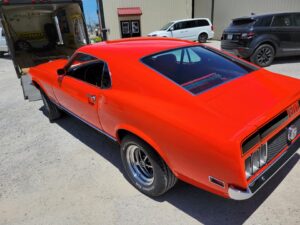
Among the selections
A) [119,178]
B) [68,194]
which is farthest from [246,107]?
[68,194]

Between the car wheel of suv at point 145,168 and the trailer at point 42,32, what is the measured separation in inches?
279

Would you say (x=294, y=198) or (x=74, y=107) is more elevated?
(x=74, y=107)

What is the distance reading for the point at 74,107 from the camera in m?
3.53

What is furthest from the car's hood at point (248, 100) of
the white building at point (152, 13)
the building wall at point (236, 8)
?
the white building at point (152, 13)

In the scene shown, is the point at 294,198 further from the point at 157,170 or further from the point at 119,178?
the point at 119,178

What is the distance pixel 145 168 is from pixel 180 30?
Result: 1549 cm

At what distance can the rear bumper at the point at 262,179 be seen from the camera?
71.2 inches

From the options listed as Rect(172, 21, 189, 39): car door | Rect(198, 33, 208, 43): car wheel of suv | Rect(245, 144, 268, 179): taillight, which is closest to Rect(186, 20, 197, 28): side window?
Rect(172, 21, 189, 39): car door

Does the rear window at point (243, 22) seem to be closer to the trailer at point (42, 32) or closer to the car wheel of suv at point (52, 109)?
the trailer at point (42, 32)

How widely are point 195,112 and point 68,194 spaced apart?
1817mm

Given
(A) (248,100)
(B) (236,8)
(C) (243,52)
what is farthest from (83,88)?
(B) (236,8)

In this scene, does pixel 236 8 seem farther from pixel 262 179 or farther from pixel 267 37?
pixel 262 179

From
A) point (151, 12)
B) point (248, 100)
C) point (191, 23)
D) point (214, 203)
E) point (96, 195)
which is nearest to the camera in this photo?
point (248, 100)

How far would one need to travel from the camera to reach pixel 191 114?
2.02 m
